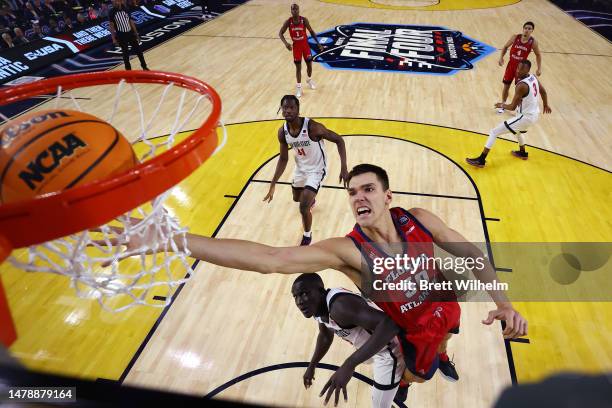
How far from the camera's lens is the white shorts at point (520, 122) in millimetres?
5855

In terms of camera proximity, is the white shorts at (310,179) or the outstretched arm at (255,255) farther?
the white shorts at (310,179)

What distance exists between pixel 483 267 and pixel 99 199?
1985mm

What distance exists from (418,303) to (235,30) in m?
13.0

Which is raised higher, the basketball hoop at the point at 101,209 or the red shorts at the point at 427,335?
the basketball hoop at the point at 101,209

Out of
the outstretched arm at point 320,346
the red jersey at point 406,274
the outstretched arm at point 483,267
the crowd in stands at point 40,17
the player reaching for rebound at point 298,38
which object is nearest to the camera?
the outstretched arm at point 483,267

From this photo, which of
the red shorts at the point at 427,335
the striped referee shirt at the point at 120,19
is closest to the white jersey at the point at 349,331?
the red shorts at the point at 427,335

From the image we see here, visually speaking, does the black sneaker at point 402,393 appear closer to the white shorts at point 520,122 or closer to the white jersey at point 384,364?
the white jersey at point 384,364

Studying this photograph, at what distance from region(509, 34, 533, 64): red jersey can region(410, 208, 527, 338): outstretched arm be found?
646 cm

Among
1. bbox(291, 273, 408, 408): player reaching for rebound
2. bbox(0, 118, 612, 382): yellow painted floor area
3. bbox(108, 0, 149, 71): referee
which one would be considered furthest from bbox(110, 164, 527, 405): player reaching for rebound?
bbox(108, 0, 149, 71): referee

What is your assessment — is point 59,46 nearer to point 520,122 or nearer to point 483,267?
Result: point 520,122

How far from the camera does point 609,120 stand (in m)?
7.39

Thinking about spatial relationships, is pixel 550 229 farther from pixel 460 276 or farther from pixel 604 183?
pixel 460 276

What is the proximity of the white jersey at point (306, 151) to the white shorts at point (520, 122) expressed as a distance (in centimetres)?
307

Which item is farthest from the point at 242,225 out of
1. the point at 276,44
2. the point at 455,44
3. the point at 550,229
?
the point at 455,44
